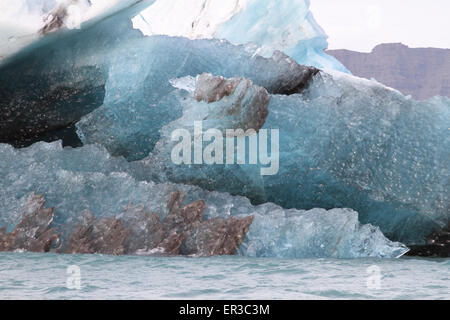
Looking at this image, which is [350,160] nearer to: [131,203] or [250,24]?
[131,203]

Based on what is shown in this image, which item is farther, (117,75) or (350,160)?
(117,75)

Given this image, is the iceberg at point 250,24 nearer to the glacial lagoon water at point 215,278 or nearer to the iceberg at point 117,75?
the iceberg at point 117,75

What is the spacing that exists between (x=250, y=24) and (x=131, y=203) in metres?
2.51

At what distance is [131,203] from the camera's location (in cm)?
532

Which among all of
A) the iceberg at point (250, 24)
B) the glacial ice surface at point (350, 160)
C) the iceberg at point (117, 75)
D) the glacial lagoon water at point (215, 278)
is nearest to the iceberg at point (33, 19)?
the iceberg at point (117, 75)

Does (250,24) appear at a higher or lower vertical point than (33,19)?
higher

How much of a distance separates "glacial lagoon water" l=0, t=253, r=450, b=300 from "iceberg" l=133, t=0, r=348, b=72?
2652 mm

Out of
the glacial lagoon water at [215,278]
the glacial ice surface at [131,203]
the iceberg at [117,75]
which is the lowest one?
the glacial lagoon water at [215,278]

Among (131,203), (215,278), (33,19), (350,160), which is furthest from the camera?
(33,19)

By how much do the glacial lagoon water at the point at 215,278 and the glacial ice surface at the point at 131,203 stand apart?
227 mm

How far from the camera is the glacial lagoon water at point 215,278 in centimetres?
357

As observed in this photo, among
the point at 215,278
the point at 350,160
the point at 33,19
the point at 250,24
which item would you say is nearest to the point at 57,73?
the point at 33,19

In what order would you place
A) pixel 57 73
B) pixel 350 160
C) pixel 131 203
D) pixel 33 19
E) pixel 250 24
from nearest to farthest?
pixel 131 203 < pixel 350 160 < pixel 33 19 < pixel 57 73 < pixel 250 24

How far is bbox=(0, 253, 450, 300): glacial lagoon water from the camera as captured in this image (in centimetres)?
357
